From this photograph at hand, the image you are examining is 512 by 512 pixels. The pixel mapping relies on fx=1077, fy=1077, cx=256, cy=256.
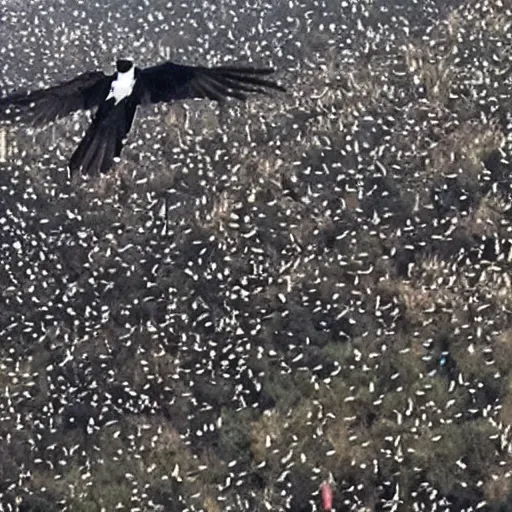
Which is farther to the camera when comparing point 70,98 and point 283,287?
point 283,287

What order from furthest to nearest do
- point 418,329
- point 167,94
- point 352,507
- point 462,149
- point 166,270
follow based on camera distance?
point 462,149, point 166,270, point 418,329, point 352,507, point 167,94

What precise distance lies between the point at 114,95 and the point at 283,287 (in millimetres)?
6901

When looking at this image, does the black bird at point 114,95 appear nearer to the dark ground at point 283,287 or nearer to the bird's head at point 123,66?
the bird's head at point 123,66

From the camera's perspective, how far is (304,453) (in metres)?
11.0

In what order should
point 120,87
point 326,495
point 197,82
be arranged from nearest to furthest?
point 197,82, point 120,87, point 326,495

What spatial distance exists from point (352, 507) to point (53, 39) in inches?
385

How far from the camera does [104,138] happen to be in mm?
5949

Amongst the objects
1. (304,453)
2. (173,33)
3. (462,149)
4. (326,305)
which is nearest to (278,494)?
(304,453)

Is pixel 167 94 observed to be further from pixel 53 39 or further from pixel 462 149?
pixel 53 39

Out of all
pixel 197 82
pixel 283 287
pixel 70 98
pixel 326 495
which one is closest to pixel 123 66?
pixel 70 98

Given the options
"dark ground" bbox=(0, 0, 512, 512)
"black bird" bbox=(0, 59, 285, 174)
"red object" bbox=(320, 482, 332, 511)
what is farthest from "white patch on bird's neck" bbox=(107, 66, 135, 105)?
"red object" bbox=(320, 482, 332, 511)

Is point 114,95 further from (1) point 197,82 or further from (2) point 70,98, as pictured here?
(1) point 197,82

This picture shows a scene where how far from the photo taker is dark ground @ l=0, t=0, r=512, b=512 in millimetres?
11008

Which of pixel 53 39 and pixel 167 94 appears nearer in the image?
pixel 167 94
